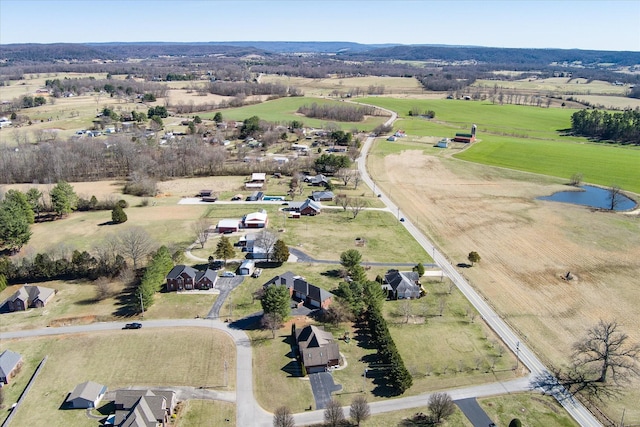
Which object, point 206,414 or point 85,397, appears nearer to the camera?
point 206,414

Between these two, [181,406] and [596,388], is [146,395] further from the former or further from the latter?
[596,388]

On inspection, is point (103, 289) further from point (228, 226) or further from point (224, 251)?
point (228, 226)

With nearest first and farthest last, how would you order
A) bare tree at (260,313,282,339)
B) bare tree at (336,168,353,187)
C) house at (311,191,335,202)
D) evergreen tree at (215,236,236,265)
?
bare tree at (260,313,282,339), evergreen tree at (215,236,236,265), house at (311,191,335,202), bare tree at (336,168,353,187)

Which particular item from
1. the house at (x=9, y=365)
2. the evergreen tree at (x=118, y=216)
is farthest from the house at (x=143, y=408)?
the evergreen tree at (x=118, y=216)

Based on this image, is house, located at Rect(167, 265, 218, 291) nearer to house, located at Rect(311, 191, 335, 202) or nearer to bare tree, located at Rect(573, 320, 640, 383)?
house, located at Rect(311, 191, 335, 202)

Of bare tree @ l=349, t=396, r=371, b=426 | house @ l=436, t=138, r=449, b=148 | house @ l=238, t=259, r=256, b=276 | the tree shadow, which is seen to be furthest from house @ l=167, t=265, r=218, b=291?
house @ l=436, t=138, r=449, b=148

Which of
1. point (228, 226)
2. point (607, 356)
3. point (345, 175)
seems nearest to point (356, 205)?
point (345, 175)

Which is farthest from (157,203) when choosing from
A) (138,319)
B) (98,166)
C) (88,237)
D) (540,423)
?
(540,423)
